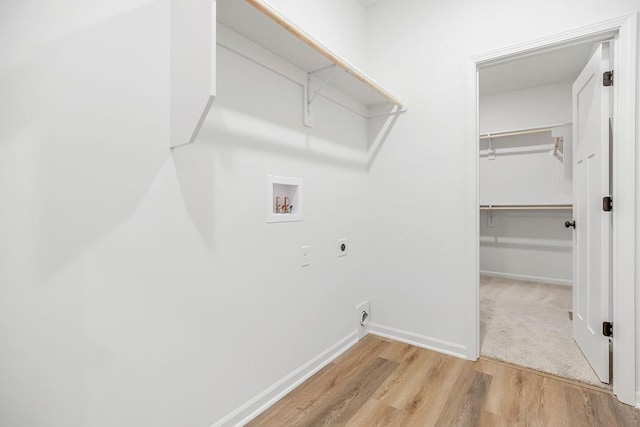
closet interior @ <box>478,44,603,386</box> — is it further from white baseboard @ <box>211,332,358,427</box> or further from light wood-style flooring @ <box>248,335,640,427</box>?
white baseboard @ <box>211,332,358,427</box>

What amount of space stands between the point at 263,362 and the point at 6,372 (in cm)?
97

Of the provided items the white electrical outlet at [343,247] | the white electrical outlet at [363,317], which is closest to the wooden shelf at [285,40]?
the white electrical outlet at [343,247]

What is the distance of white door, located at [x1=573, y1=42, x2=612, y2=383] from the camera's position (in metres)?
1.68

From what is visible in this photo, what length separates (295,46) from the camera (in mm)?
1495

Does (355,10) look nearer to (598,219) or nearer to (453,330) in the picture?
(598,219)

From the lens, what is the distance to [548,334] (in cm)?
238

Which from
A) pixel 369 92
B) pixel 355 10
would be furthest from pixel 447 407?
pixel 355 10

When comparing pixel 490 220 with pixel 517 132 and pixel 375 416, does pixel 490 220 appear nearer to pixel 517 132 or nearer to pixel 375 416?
pixel 517 132

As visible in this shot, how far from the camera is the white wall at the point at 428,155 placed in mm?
2010

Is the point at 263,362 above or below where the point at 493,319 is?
above

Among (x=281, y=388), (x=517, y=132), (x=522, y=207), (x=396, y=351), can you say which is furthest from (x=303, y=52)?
(x=522, y=207)

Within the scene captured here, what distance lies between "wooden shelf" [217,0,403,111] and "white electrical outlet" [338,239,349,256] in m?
1.04

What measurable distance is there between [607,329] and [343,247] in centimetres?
156

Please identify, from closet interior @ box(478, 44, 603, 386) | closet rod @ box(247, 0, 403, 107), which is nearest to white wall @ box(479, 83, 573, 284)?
closet interior @ box(478, 44, 603, 386)
